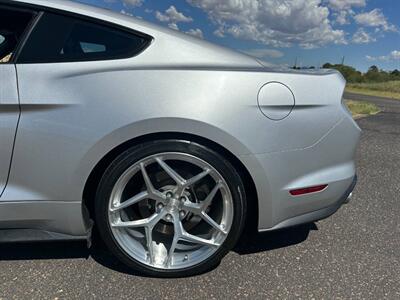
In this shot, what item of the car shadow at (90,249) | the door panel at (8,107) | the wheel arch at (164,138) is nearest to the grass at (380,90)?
the car shadow at (90,249)

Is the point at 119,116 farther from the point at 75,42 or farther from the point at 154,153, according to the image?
the point at 75,42

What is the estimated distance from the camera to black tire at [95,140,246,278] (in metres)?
1.89

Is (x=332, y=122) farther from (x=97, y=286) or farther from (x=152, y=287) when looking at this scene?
(x=97, y=286)

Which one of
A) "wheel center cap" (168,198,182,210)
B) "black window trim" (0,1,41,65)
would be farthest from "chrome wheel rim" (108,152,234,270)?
"black window trim" (0,1,41,65)

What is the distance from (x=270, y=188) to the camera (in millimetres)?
1967

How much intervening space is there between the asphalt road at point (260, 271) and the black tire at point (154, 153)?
88mm

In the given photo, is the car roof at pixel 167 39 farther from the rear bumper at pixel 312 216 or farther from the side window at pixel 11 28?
the rear bumper at pixel 312 216

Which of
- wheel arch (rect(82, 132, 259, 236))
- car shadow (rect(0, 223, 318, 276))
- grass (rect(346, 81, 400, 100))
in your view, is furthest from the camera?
grass (rect(346, 81, 400, 100))

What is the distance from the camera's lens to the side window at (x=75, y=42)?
6.12ft

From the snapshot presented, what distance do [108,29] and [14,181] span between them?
3.25 ft

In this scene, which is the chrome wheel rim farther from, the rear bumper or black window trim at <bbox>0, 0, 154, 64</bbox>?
black window trim at <bbox>0, 0, 154, 64</bbox>

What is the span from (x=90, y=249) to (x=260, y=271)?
3.77 ft

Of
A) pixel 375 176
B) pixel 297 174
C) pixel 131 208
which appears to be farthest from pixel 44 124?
pixel 375 176

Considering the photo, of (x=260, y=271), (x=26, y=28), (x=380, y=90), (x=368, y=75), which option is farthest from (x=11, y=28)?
(x=368, y=75)
